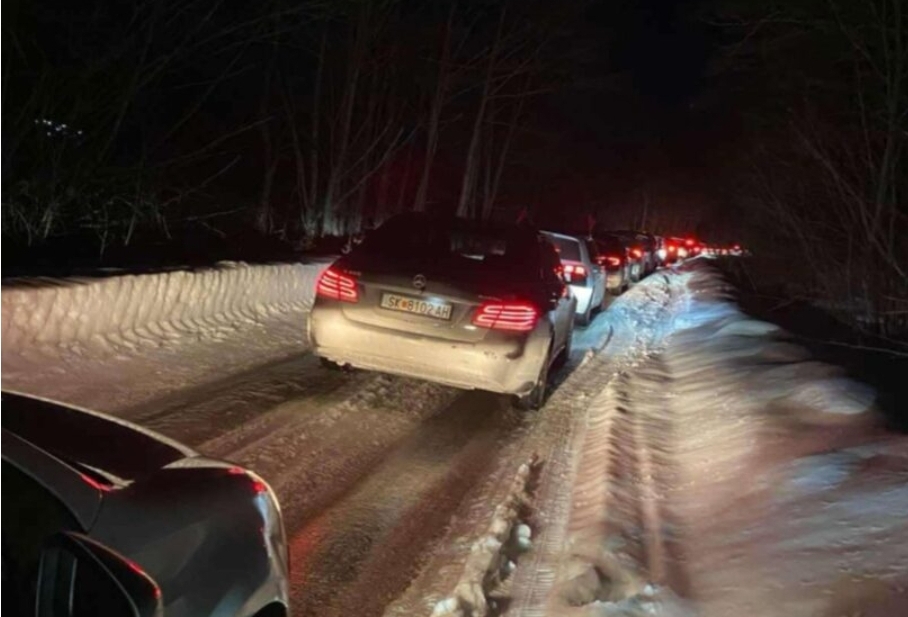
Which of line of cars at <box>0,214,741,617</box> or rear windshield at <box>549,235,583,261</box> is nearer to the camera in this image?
line of cars at <box>0,214,741,617</box>

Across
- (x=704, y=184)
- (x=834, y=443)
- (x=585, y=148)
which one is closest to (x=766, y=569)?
(x=834, y=443)

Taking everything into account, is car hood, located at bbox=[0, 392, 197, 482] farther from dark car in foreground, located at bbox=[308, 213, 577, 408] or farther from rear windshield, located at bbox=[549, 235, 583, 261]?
rear windshield, located at bbox=[549, 235, 583, 261]

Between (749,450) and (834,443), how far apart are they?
61cm

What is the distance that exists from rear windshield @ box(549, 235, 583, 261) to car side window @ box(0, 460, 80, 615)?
1563 centimetres

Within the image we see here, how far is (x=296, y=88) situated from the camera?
100 feet

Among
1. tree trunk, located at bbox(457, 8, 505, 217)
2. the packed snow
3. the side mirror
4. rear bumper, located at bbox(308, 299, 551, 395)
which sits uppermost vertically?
tree trunk, located at bbox(457, 8, 505, 217)

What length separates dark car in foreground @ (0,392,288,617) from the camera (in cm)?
214

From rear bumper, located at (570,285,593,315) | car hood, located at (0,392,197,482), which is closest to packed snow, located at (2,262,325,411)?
car hood, located at (0,392,197,482)

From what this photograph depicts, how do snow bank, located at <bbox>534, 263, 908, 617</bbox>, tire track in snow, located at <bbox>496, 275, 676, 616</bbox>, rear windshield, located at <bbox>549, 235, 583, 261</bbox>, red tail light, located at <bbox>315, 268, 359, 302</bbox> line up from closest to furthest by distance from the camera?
1. snow bank, located at <bbox>534, 263, 908, 617</bbox>
2. tire track in snow, located at <bbox>496, 275, 676, 616</bbox>
3. red tail light, located at <bbox>315, 268, 359, 302</bbox>
4. rear windshield, located at <bbox>549, 235, 583, 261</bbox>

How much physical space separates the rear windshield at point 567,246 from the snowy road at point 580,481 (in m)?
6.39

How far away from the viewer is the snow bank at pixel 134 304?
9.33m

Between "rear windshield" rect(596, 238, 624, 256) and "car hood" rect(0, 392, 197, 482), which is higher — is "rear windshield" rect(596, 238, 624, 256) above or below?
above

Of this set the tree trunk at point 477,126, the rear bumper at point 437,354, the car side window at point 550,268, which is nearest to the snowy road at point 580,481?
the rear bumper at point 437,354

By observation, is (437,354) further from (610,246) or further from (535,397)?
(610,246)
